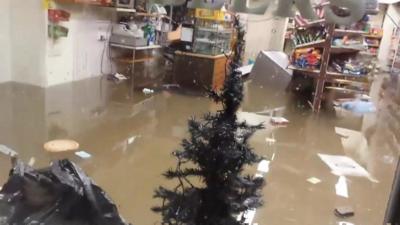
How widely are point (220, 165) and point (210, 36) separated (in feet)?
18.9

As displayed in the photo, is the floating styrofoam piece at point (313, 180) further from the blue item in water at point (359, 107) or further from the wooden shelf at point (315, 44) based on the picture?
the blue item in water at point (359, 107)

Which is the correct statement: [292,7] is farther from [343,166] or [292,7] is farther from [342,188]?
[343,166]

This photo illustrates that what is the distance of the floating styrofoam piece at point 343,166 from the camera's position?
141 inches

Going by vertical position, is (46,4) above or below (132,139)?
above

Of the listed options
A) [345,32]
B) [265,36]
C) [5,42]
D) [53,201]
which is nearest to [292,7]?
[53,201]

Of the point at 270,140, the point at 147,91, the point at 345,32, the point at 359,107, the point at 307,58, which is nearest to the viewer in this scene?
the point at 270,140

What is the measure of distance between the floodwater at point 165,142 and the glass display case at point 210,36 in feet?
3.08

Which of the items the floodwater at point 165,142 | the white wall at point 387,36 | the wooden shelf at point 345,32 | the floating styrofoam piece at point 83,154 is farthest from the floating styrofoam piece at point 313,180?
the white wall at point 387,36

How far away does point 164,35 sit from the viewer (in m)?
7.95

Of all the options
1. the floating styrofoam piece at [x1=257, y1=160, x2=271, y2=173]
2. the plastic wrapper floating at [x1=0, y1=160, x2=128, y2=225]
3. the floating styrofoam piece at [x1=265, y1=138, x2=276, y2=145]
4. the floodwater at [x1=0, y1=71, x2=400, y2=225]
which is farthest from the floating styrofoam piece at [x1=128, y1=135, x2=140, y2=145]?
the plastic wrapper floating at [x1=0, y1=160, x2=128, y2=225]

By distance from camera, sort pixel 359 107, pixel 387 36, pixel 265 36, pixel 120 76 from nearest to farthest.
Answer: pixel 359 107 < pixel 120 76 < pixel 265 36 < pixel 387 36

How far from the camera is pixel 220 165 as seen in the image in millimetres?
1028

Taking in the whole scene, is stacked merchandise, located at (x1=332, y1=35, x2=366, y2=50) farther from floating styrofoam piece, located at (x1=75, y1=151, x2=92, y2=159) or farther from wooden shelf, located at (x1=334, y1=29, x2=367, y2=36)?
floating styrofoam piece, located at (x1=75, y1=151, x2=92, y2=159)

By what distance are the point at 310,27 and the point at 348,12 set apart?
15.6 feet
